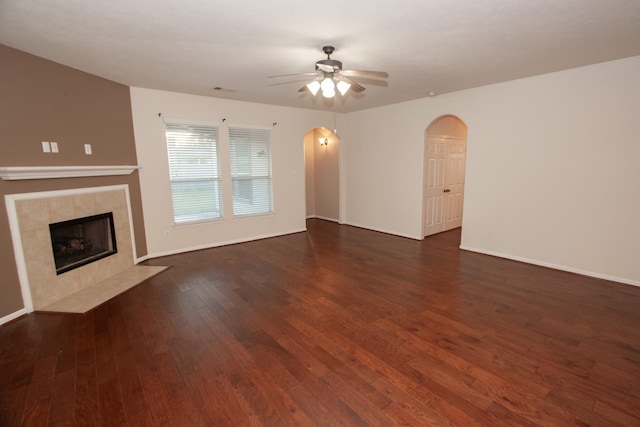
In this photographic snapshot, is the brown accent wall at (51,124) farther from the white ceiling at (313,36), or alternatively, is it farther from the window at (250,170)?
the window at (250,170)

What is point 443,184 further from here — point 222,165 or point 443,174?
point 222,165

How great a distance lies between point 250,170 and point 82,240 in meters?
2.91

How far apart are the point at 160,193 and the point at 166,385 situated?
3.60 meters

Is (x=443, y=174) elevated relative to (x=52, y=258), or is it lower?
elevated

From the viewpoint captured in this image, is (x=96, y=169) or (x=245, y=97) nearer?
(x=96, y=169)

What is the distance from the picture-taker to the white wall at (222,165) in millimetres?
4785

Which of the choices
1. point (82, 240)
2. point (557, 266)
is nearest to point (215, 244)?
point (82, 240)

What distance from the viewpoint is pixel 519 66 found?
12.4 feet

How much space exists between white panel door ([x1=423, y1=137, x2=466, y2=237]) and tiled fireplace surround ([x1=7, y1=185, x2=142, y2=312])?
536cm

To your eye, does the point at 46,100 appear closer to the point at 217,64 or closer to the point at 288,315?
the point at 217,64

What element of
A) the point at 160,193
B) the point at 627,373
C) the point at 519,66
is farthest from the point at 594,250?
the point at 160,193

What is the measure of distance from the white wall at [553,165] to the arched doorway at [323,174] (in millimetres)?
2093

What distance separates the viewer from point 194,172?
532 cm

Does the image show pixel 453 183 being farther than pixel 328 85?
Yes
